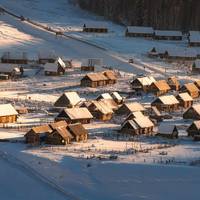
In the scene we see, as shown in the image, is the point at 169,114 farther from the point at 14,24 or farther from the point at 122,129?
the point at 14,24

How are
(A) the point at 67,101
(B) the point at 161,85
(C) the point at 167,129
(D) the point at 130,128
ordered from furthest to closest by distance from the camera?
(B) the point at 161,85 → (A) the point at 67,101 → (D) the point at 130,128 → (C) the point at 167,129

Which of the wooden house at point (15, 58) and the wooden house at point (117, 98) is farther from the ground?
the wooden house at point (15, 58)

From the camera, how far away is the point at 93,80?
65.3 meters

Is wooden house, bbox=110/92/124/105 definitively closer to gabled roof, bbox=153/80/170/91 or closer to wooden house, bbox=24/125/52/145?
gabled roof, bbox=153/80/170/91

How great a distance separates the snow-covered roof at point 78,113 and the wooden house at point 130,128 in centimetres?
359

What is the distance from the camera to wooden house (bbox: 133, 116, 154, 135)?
153 feet

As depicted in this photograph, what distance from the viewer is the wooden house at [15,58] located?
76125mm

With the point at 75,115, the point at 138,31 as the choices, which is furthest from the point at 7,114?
the point at 138,31

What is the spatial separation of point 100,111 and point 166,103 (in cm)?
637

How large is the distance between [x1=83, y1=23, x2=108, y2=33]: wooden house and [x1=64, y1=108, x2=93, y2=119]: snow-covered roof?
49.8 meters

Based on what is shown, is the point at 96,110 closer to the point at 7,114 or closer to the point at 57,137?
the point at 7,114

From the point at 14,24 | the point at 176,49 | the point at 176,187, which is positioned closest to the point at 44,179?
the point at 176,187

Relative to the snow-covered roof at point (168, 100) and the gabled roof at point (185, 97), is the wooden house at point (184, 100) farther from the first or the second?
the snow-covered roof at point (168, 100)

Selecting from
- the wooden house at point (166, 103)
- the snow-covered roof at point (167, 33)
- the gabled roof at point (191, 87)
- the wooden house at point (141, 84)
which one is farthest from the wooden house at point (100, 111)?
the snow-covered roof at point (167, 33)
